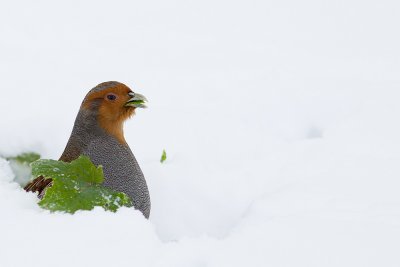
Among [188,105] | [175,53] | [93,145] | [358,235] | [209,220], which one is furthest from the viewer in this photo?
[175,53]

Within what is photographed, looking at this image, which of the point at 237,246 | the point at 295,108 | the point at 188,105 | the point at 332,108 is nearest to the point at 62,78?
the point at 188,105

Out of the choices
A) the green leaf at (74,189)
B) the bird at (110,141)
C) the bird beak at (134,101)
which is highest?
the bird beak at (134,101)

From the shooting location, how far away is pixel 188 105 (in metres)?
7.50

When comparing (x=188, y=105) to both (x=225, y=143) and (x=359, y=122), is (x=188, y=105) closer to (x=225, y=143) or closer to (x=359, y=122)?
(x=225, y=143)

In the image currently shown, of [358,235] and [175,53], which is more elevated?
[175,53]

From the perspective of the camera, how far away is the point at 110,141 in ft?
14.1

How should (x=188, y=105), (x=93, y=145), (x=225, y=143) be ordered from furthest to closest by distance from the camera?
(x=188, y=105) → (x=225, y=143) → (x=93, y=145)

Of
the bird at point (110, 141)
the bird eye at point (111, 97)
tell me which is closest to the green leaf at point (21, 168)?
the bird at point (110, 141)

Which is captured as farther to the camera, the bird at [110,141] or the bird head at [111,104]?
the bird head at [111,104]

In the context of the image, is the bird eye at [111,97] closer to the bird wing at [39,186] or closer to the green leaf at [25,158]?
the bird wing at [39,186]

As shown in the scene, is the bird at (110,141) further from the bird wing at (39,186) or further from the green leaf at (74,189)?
the green leaf at (74,189)

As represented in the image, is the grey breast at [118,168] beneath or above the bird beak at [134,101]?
beneath

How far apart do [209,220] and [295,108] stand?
335 cm

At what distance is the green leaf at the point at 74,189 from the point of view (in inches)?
128
